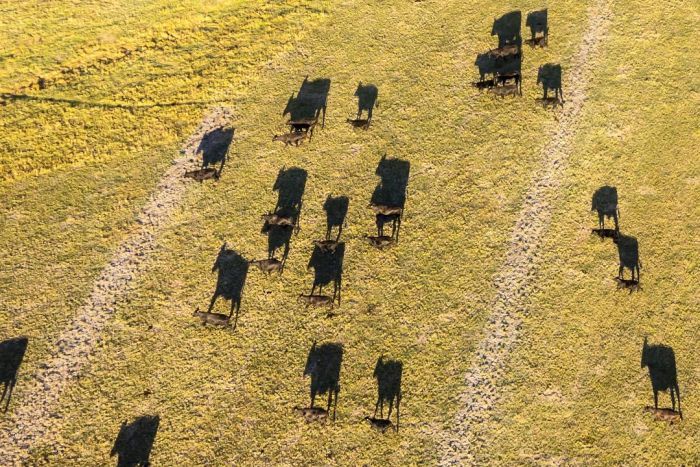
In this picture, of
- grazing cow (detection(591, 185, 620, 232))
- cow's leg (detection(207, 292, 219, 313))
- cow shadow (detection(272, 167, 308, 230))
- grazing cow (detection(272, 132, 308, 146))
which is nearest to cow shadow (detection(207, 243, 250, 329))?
cow's leg (detection(207, 292, 219, 313))

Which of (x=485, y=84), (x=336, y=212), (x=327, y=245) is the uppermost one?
(x=485, y=84)

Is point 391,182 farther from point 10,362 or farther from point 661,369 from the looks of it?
point 10,362

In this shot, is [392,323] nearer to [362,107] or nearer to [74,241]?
[362,107]

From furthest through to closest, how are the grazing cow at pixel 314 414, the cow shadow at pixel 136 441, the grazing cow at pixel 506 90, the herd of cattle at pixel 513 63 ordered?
the herd of cattle at pixel 513 63 < the grazing cow at pixel 506 90 < the grazing cow at pixel 314 414 < the cow shadow at pixel 136 441

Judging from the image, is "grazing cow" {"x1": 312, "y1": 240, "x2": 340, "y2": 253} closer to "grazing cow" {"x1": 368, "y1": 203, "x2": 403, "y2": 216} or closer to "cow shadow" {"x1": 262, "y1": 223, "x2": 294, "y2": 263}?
"cow shadow" {"x1": 262, "y1": 223, "x2": 294, "y2": 263}

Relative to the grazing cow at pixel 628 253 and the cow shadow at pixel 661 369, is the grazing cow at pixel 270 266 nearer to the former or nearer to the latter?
the grazing cow at pixel 628 253

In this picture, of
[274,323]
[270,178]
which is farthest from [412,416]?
[270,178]

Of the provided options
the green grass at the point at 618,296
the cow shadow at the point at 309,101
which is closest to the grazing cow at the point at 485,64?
the green grass at the point at 618,296

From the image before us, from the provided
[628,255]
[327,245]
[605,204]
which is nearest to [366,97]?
[327,245]
